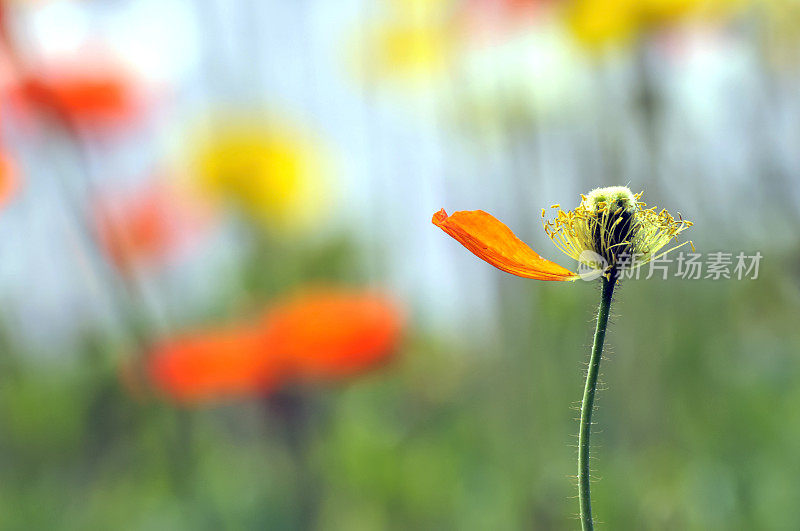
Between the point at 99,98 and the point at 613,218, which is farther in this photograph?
the point at 99,98

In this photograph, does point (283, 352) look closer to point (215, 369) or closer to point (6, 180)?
point (215, 369)

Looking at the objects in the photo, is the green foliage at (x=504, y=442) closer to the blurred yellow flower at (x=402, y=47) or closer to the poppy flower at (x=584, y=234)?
the blurred yellow flower at (x=402, y=47)

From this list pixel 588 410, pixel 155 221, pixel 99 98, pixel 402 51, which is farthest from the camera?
pixel 402 51

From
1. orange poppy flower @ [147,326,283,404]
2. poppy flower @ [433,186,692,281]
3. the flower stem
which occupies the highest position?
poppy flower @ [433,186,692,281]

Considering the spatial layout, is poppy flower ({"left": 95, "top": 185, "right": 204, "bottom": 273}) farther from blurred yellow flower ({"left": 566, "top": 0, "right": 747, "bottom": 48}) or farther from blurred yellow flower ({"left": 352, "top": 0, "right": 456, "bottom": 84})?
blurred yellow flower ({"left": 566, "top": 0, "right": 747, "bottom": 48})

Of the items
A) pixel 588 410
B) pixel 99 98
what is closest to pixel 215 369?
pixel 99 98

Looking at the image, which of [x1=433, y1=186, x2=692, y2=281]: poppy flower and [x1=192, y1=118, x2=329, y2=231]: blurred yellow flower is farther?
[x1=192, y1=118, x2=329, y2=231]: blurred yellow flower

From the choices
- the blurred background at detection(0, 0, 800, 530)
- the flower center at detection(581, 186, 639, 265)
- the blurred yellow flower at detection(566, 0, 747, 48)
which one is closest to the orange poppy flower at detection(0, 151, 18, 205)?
the blurred background at detection(0, 0, 800, 530)

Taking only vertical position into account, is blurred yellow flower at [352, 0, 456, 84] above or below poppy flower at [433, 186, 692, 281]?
above
